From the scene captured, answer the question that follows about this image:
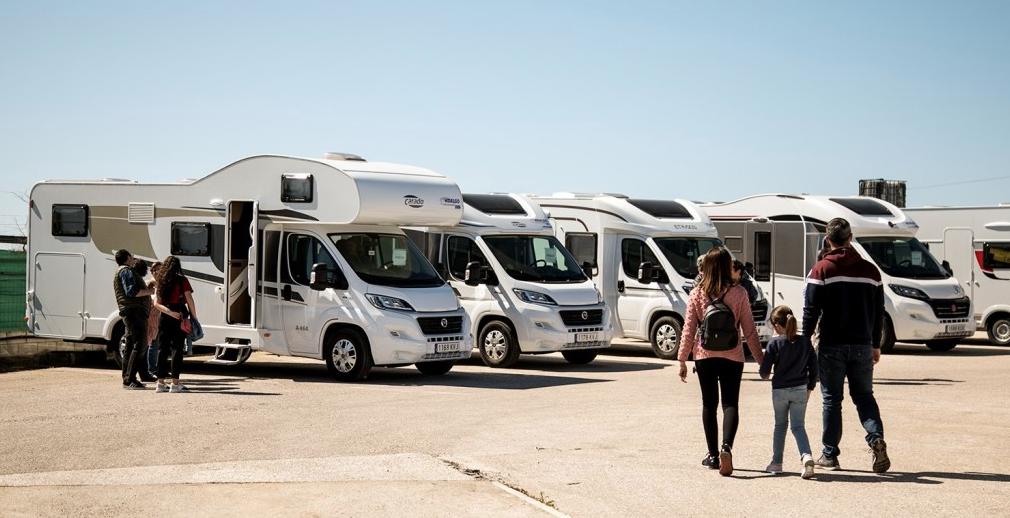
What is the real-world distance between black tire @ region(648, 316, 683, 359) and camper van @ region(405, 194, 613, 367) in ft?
4.58

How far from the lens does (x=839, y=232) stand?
368 inches

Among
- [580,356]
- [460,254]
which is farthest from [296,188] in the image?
[580,356]

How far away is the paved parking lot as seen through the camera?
8172mm

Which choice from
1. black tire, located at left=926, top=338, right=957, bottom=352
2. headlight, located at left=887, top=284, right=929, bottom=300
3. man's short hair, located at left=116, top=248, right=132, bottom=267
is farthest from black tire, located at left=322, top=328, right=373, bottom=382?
black tire, located at left=926, top=338, right=957, bottom=352

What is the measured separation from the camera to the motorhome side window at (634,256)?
20781 mm

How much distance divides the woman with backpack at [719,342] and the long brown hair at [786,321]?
193 mm

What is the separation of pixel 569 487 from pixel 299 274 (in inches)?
340

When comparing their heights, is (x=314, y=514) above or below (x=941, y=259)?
below

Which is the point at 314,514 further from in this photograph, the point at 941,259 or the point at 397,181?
the point at 941,259

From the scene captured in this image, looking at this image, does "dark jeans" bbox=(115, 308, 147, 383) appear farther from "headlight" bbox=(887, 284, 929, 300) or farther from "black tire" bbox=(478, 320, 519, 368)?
"headlight" bbox=(887, 284, 929, 300)

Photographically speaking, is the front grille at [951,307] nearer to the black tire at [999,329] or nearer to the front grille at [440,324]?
the black tire at [999,329]

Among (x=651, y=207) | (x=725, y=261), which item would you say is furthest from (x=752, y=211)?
(x=725, y=261)

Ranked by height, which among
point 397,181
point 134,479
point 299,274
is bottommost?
point 134,479

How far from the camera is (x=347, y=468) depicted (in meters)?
9.45
